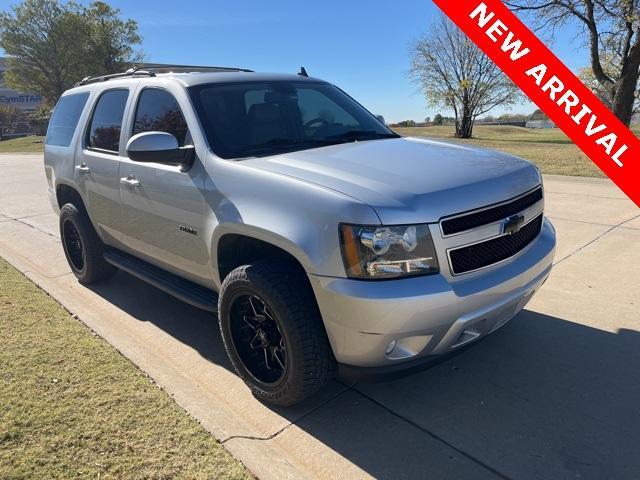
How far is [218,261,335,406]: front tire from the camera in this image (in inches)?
101

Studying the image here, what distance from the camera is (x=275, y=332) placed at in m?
2.85

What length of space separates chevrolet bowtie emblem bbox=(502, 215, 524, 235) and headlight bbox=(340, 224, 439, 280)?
0.55 m

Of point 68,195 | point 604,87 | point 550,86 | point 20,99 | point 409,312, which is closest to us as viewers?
point 409,312

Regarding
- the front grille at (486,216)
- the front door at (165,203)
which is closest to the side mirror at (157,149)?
the front door at (165,203)

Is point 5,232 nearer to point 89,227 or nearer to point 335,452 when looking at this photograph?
point 89,227

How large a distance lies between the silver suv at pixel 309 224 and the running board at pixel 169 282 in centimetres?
2

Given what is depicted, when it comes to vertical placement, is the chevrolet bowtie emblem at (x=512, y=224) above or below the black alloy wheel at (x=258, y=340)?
above

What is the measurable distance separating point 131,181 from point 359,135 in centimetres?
175

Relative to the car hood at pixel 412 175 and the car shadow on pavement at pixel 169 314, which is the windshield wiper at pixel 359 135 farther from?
the car shadow on pavement at pixel 169 314

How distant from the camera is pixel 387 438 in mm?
2646

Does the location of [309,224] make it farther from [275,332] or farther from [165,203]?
[165,203]

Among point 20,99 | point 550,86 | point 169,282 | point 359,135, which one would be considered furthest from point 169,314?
point 20,99

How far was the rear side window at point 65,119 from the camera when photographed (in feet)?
16.1

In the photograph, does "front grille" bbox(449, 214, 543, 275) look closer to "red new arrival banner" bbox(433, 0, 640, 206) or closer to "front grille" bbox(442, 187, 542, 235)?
"front grille" bbox(442, 187, 542, 235)
